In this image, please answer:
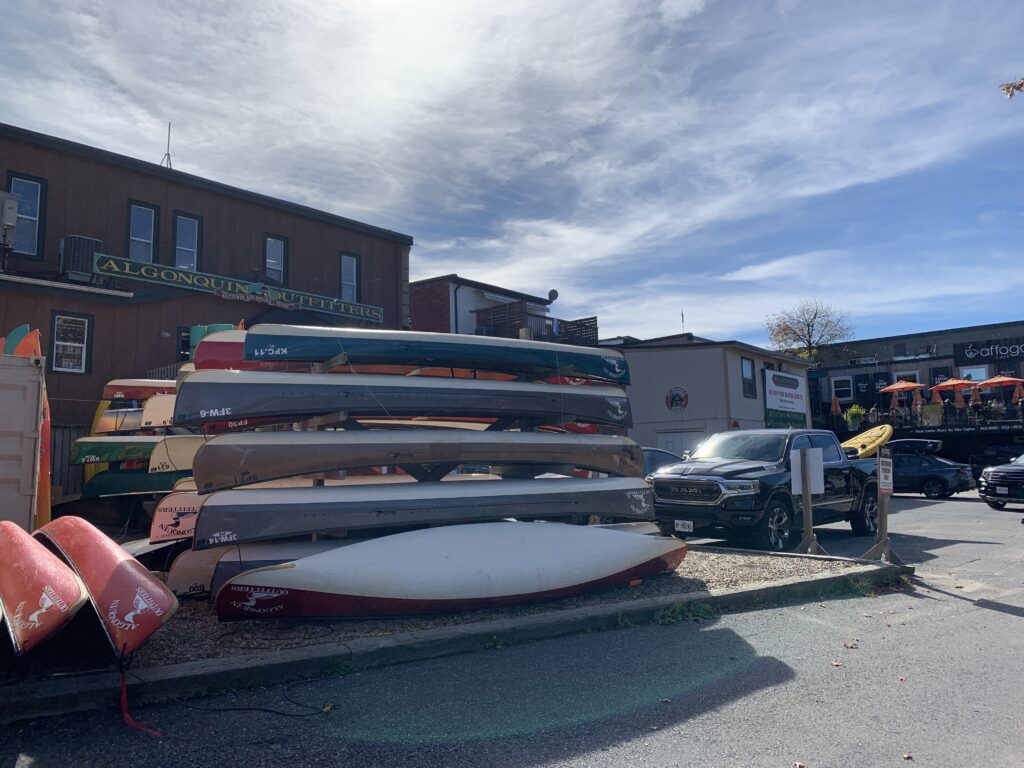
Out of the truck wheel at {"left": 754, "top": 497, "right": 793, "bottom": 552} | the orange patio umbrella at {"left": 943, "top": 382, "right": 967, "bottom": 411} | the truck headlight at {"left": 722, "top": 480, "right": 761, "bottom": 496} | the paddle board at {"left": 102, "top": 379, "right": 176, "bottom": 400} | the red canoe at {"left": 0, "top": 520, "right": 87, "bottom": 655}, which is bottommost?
the truck wheel at {"left": 754, "top": 497, "right": 793, "bottom": 552}

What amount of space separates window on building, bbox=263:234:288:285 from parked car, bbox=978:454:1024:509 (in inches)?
746

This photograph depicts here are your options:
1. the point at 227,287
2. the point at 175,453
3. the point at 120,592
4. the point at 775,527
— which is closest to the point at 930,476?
the point at 775,527

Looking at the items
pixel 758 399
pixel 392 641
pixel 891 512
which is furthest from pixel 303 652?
pixel 758 399

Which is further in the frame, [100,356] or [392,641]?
[100,356]

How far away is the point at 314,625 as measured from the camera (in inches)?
231

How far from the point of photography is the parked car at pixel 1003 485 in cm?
1783

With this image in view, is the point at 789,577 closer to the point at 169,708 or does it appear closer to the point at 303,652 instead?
the point at 303,652

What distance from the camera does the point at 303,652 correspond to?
16.5 ft

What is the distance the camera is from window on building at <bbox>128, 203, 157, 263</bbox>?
1930cm

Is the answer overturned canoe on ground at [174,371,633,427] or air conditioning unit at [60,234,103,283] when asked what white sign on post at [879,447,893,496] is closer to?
overturned canoe on ground at [174,371,633,427]

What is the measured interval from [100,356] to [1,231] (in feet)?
10.4

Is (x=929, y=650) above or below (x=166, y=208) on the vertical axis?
below

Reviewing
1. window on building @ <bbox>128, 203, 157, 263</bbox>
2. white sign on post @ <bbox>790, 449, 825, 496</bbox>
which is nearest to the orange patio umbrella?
white sign on post @ <bbox>790, 449, 825, 496</bbox>

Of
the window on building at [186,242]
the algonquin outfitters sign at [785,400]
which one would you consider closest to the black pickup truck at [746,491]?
the window on building at [186,242]
